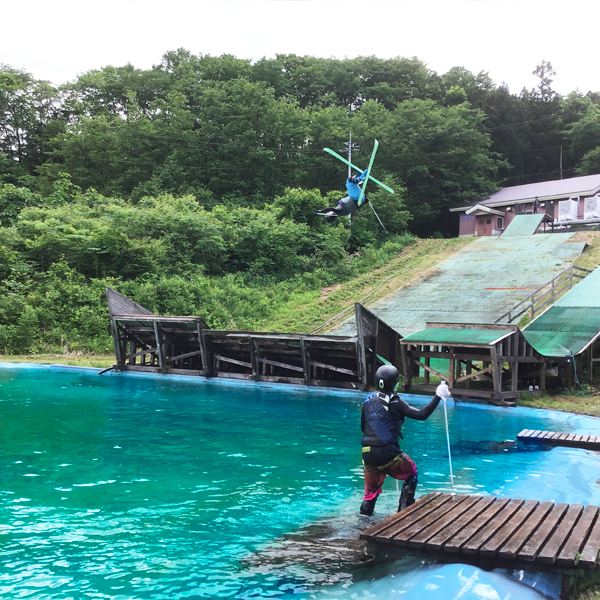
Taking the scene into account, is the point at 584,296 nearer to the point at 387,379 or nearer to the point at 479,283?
the point at 479,283

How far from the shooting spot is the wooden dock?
17.4 ft

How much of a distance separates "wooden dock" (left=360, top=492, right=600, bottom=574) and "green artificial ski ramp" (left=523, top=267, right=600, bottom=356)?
10.5m

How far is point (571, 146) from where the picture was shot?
2431 inches

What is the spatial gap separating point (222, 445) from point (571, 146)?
62.0 metres

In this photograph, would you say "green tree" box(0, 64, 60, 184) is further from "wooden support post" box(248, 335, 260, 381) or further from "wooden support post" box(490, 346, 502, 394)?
"wooden support post" box(490, 346, 502, 394)

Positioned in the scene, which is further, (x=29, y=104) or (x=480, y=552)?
(x=29, y=104)

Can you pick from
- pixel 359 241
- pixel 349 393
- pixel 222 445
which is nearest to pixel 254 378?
pixel 349 393

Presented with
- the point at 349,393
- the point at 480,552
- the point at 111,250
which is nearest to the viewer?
the point at 480,552

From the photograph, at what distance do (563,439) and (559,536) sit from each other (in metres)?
6.37

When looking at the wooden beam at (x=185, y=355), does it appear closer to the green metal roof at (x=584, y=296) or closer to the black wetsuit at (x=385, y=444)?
the green metal roof at (x=584, y=296)

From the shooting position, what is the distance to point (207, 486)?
932cm

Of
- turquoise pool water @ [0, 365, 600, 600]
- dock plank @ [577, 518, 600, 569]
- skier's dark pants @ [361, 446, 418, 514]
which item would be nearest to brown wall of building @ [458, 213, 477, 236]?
turquoise pool water @ [0, 365, 600, 600]

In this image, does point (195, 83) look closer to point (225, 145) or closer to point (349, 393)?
point (225, 145)

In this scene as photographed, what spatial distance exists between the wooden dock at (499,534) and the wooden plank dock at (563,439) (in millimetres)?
5138
